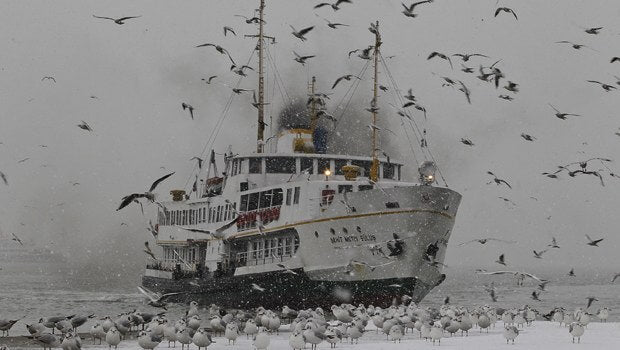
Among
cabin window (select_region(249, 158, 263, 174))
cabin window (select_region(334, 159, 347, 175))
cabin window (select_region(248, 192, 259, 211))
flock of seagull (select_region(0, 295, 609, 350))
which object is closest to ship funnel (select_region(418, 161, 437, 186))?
cabin window (select_region(334, 159, 347, 175))

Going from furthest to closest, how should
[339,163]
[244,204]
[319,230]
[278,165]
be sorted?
[278,165], [339,163], [244,204], [319,230]

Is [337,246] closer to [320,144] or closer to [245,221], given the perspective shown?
[245,221]

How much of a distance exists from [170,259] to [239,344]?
30175 mm

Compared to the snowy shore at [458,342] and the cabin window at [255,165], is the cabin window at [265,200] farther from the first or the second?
the snowy shore at [458,342]

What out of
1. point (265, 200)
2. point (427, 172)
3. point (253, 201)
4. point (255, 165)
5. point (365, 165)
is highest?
point (365, 165)

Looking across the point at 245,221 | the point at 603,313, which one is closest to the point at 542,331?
the point at 603,313

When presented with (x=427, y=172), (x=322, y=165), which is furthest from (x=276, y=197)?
(x=427, y=172)

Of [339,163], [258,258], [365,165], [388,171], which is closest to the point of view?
[258,258]

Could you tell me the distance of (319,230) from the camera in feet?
127

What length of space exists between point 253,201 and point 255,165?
7.53 feet

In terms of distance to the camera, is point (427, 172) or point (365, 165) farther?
point (365, 165)

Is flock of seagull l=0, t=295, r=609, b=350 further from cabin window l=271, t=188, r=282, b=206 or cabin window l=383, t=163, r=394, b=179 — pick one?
cabin window l=383, t=163, r=394, b=179

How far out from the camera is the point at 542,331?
100ft

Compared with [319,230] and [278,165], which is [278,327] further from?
[278,165]
